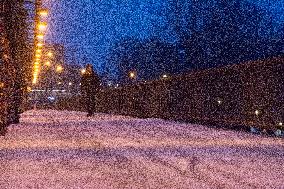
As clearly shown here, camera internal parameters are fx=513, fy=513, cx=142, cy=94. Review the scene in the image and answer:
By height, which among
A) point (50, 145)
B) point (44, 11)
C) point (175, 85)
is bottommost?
point (50, 145)

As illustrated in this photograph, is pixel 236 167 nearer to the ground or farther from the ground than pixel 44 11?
nearer to the ground

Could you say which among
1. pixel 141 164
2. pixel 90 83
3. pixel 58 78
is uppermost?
pixel 58 78

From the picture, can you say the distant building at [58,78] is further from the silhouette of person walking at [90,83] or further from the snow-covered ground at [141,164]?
the snow-covered ground at [141,164]

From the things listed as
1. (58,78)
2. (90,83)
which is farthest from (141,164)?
(58,78)

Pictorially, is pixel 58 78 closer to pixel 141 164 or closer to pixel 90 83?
pixel 90 83

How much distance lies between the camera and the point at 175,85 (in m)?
18.8

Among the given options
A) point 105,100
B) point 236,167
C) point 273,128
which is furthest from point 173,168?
point 105,100

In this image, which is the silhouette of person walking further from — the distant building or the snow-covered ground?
the distant building

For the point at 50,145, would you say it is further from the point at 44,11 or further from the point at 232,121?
the point at 44,11

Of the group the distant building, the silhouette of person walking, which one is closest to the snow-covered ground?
the silhouette of person walking

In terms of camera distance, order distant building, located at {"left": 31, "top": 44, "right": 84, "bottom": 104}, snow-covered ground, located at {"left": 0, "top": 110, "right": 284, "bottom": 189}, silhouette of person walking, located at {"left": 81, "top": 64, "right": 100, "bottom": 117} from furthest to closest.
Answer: distant building, located at {"left": 31, "top": 44, "right": 84, "bottom": 104} → silhouette of person walking, located at {"left": 81, "top": 64, "right": 100, "bottom": 117} → snow-covered ground, located at {"left": 0, "top": 110, "right": 284, "bottom": 189}

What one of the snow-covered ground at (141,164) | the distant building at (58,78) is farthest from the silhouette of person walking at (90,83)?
the distant building at (58,78)

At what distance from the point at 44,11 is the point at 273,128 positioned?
2072 cm

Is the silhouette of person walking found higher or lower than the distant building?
lower
